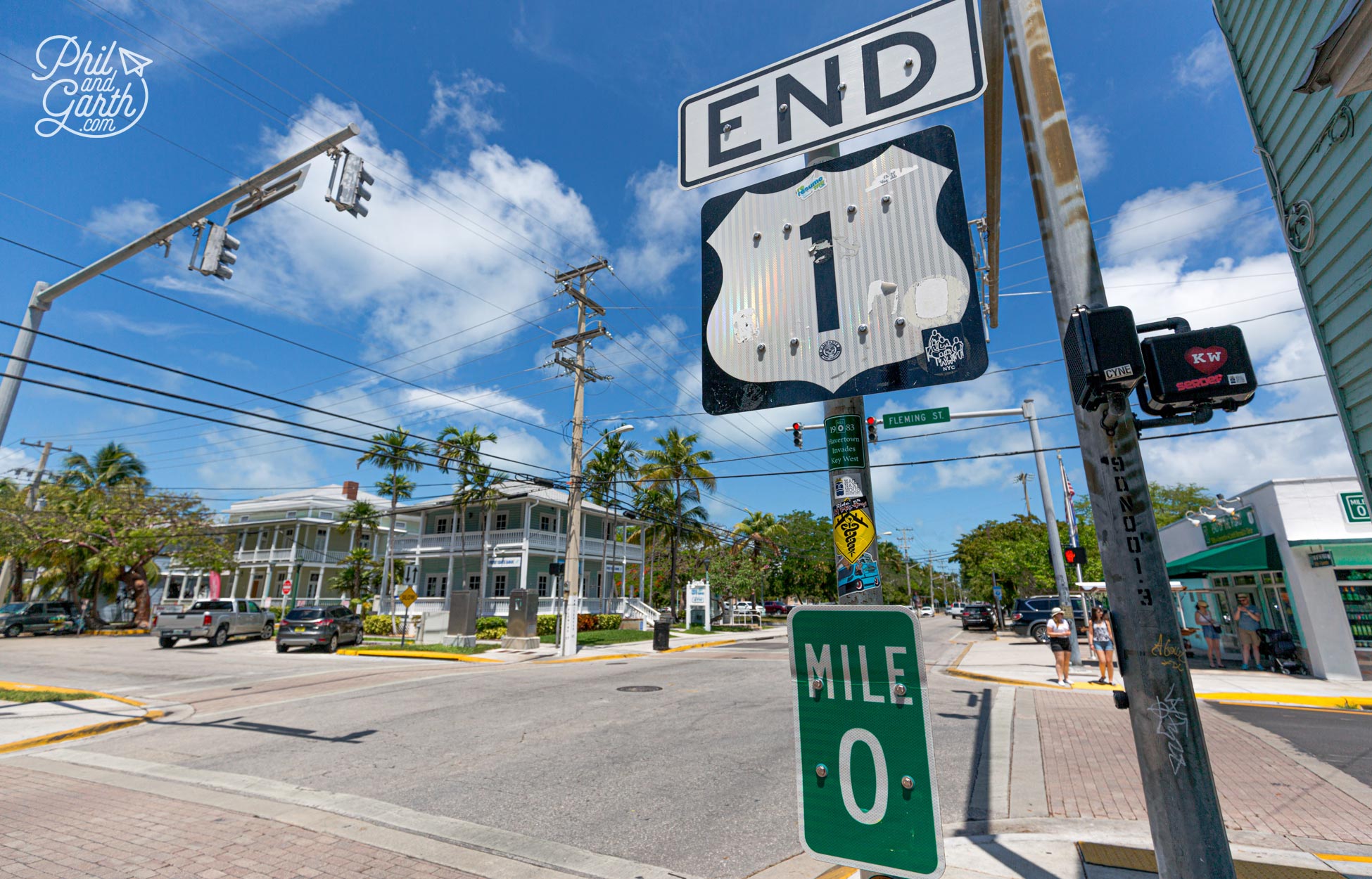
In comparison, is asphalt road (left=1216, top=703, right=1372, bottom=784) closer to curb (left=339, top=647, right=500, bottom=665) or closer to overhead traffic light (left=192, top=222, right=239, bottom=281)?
overhead traffic light (left=192, top=222, right=239, bottom=281)

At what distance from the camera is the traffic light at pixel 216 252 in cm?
783

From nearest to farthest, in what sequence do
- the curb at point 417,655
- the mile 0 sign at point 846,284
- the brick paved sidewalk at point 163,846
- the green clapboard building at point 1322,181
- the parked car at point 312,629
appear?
the mile 0 sign at point 846,284, the brick paved sidewalk at point 163,846, the green clapboard building at point 1322,181, the curb at point 417,655, the parked car at point 312,629

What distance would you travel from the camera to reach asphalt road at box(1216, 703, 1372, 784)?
22.9 ft

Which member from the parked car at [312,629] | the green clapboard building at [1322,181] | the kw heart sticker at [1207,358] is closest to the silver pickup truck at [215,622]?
the parked car at [312,629]

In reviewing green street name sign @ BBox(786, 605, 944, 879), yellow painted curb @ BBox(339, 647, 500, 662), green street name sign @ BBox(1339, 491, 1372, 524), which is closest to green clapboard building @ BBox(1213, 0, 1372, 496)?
green street name sign @ BBox(786, 605, 944, 879)

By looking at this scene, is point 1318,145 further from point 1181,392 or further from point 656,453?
point 656,453

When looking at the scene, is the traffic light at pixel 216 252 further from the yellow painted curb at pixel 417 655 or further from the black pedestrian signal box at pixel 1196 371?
the yellow painted curb at pixel 417 655

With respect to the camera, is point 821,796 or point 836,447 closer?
point 821,796

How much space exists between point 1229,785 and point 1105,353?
251 inches

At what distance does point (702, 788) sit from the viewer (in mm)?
5969

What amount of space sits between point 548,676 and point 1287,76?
15.1 m

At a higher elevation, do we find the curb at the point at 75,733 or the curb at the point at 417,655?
the curb at the point at 417,655

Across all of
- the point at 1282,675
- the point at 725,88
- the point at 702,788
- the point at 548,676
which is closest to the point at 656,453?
the point at 548,676

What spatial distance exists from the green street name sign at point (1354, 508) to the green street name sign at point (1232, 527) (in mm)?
1674
